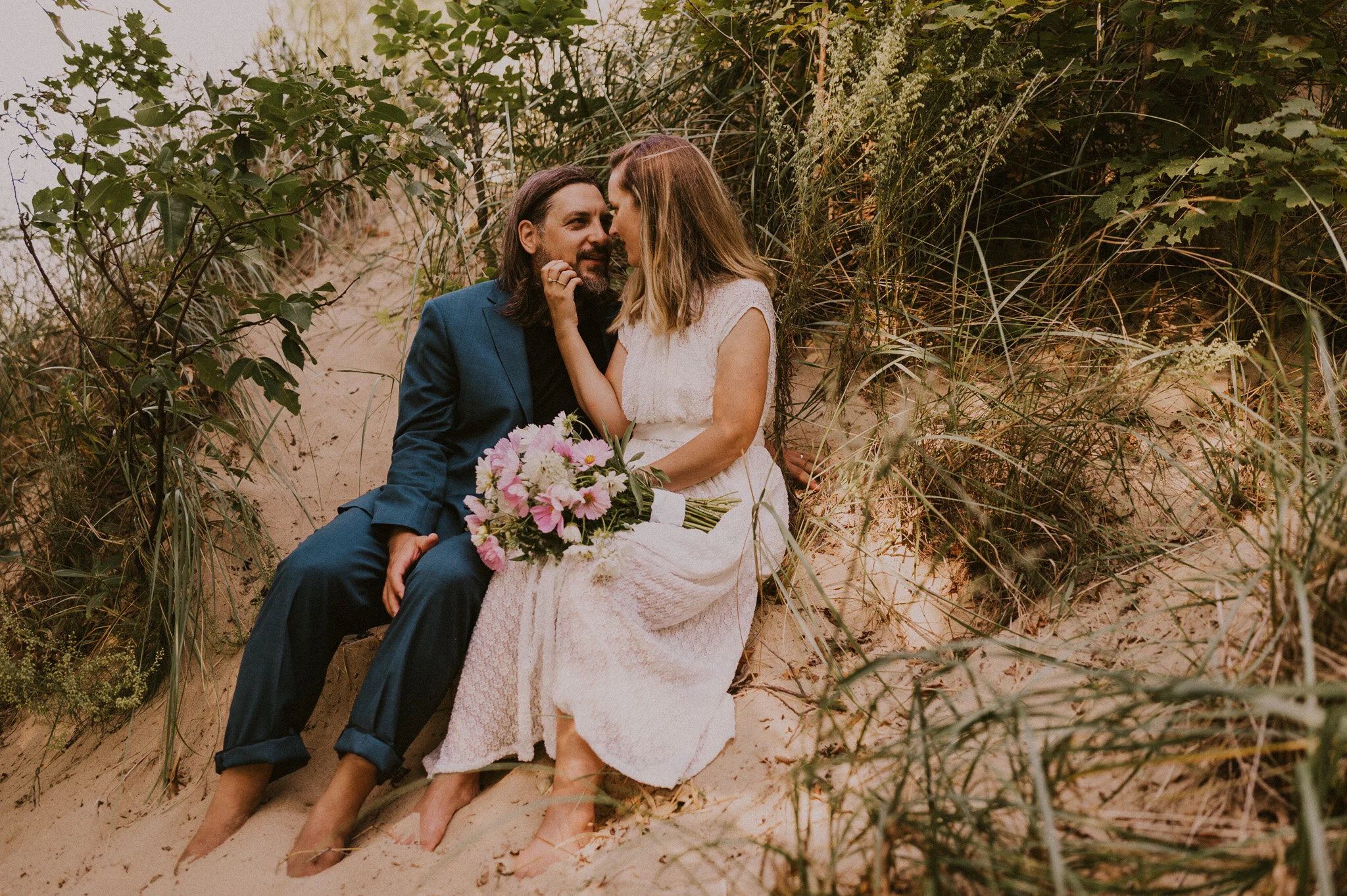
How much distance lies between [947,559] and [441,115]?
9.79 feet

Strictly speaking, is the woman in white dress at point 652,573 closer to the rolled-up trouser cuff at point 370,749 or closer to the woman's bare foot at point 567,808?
the woman's bare foot at point 567,808

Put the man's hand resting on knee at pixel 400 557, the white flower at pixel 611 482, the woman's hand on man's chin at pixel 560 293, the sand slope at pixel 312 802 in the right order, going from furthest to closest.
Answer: the woman's hand on man's chin at pixel 560 293
the man's hand resting on knee at pixel 400 557
the white flower at pixel 611 482
the sand slope at pixel 312 802

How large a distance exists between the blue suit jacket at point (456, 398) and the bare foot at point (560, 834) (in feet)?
3.31

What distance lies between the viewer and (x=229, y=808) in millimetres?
2301

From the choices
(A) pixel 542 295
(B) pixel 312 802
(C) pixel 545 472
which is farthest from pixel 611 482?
(B) pixel 312 802

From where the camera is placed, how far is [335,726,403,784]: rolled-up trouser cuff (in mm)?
2242

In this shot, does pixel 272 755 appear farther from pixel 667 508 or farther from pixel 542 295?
pixel 542 295

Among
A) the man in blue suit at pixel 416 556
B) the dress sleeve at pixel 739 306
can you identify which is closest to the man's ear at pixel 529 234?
the man in blue suit at pixel 416 556

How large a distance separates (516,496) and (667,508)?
477mm

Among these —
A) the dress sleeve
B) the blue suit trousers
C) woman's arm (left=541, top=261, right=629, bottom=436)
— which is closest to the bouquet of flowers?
the blue suit trousers

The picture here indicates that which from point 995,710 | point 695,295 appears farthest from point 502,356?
point 995,710

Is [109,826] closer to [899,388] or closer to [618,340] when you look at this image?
[618,340]

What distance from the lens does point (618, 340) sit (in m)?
2.93

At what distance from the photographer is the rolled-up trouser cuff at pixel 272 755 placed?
2312 millimetres
